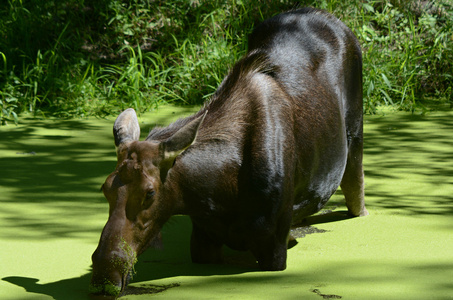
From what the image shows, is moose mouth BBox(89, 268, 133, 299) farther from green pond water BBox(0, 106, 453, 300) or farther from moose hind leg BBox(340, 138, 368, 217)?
moose hind leg BBox(340, 138, 368, 217)

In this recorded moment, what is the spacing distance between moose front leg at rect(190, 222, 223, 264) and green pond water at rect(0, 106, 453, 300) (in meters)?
0.05

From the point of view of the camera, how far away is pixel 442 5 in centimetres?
1038

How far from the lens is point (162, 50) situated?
10078 mm

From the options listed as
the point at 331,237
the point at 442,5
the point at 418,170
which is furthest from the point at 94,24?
the point at 331,237

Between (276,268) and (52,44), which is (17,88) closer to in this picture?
(52,44)

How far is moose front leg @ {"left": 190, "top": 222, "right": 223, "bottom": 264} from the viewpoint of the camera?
14.6ft

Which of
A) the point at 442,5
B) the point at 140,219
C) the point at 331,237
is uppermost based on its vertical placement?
the point at 442,5

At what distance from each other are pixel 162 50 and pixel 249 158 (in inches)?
235

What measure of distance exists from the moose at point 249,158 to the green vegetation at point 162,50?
3625 millimetres

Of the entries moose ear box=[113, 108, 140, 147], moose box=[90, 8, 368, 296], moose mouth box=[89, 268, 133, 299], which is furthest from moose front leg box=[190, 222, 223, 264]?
moose mouth box=[89, 268, 133, 299]

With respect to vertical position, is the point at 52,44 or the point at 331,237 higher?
the point at 52,44

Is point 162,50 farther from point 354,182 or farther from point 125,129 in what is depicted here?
point 125,129

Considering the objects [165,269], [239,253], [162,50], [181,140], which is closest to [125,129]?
[181,140]

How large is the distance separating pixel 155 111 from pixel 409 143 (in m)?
2.86
